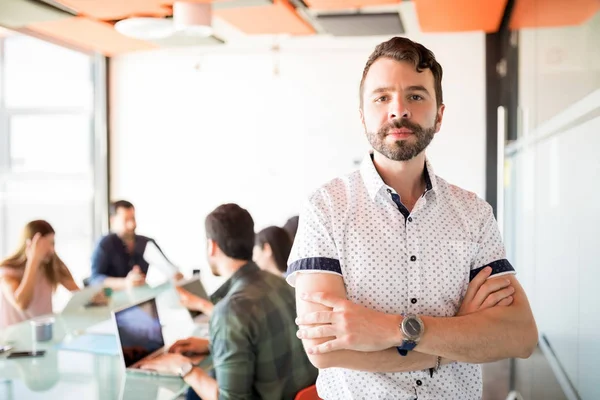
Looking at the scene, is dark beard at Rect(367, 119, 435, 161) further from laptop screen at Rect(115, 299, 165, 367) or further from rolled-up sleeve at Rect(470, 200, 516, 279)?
laptop screen at Rect(115, 299, 165, 367)

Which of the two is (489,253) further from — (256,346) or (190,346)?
(190,346)

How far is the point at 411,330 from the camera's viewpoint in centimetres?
137

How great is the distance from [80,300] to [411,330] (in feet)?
9.92

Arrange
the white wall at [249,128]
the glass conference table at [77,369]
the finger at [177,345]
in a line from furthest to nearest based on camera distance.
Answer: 1. the white wall at [249,128]
2. the finger at [177,345]
3. the glass conference table at [77,369]

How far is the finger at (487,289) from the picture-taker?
1471 millimetres

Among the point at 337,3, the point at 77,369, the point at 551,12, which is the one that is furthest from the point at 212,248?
the point at 337,3

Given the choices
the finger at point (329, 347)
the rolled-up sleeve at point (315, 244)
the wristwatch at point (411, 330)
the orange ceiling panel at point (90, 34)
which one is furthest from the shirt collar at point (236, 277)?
the orange ceiling panel at point (90, 34)

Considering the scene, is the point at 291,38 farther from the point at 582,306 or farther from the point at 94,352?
the point at 582,306

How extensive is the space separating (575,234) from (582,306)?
0.29 m

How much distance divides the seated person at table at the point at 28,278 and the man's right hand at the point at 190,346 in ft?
4.87

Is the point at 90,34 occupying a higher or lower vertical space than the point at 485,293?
higher

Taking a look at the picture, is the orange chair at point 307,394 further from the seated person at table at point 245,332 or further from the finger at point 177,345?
the finger at point 177,345

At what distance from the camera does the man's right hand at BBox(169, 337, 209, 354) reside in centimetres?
288

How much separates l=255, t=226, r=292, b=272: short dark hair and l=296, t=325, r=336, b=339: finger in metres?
1.99
